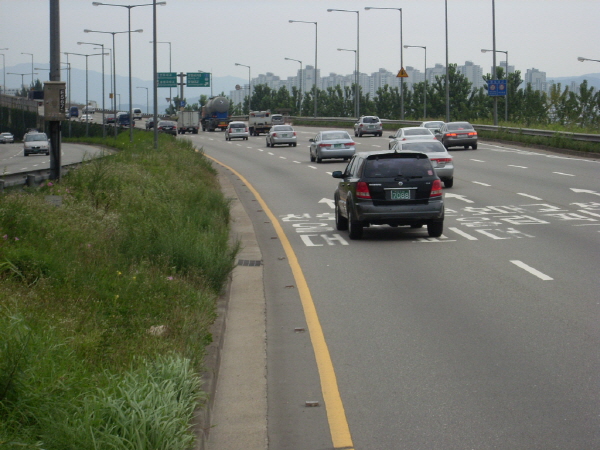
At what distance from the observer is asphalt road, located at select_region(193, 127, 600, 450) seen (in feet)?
20.8

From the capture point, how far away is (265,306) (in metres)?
10.7

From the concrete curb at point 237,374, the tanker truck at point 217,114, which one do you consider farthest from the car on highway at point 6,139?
the concrete curb at point 237,374

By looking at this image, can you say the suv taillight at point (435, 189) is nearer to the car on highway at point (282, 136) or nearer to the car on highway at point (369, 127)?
the car on highway at point (282, 136)

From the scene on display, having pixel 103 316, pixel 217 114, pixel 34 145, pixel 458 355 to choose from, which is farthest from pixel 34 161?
pixel 458 355

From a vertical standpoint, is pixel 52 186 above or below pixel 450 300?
above

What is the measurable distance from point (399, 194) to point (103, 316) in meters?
9.48

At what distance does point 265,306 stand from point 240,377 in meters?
3.08

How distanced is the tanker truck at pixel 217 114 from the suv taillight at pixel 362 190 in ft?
242

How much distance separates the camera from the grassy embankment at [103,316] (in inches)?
203

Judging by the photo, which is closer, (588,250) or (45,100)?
(588,250)

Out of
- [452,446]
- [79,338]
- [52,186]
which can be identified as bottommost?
[452,446]

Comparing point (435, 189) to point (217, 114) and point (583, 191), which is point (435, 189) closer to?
point (583, 191)

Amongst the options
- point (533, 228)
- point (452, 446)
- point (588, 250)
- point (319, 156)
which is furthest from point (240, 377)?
point (319, 156)

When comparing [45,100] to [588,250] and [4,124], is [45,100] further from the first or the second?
[4,124]
